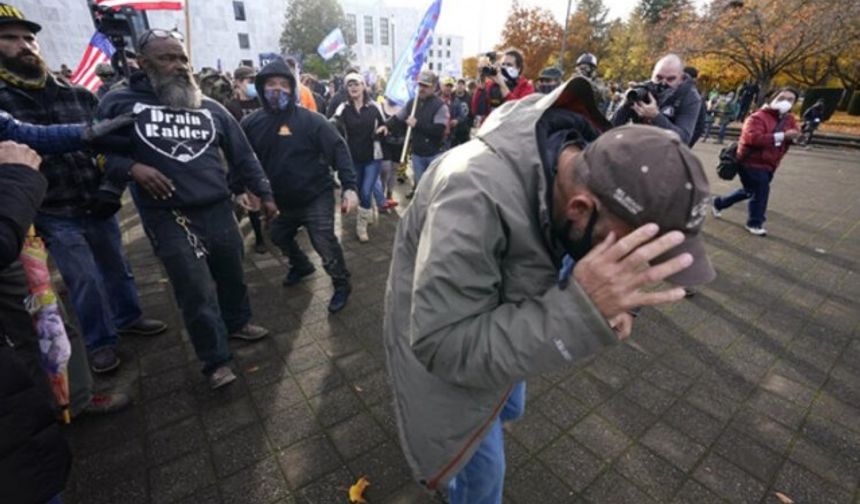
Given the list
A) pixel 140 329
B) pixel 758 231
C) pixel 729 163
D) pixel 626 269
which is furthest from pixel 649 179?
pixel 758 231

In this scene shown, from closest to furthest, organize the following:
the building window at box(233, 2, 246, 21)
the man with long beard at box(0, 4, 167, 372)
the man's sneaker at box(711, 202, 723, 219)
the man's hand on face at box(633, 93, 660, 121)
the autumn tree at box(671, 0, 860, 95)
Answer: the man with long beard at box(0, 4, 167, 372)
the man's hand on face at box(633, 93, 660, 121)
the man's sneaker at box(711, 202, 723, 219)
the autumn tree at box(671, 0, 860, 95)
the building window at box(233, 2, 246, 21)

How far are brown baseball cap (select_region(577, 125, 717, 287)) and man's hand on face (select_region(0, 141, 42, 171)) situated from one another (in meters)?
2.03

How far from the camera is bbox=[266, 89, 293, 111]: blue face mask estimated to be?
3764 mm

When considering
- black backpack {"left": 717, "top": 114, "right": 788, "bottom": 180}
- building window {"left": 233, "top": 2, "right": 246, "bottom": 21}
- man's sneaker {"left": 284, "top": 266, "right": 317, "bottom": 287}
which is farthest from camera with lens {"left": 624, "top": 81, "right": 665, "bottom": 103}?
building window {"left": 233, "top": 2, "right": 246, "bottom": 21}

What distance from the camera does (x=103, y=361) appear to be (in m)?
3.20

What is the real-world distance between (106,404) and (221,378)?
0.71 metres

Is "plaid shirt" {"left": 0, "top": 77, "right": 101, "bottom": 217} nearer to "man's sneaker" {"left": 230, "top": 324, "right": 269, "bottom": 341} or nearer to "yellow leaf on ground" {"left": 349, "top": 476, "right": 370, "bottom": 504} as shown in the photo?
"man's sneaker" {"left": 230, "top": 324, "right": 269, "bottom": 341}

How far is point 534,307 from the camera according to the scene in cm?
117

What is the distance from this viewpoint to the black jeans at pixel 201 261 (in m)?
2.80

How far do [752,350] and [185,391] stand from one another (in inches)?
179

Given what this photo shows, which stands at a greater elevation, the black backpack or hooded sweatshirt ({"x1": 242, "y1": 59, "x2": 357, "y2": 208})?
hooded sweatshirt ({"x1": 242, "y1": 59, "x2": 357, "y2": 208})

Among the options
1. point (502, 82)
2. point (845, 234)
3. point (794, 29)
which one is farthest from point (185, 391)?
point (794, 29)

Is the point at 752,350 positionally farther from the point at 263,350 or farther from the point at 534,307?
the point at 263,350

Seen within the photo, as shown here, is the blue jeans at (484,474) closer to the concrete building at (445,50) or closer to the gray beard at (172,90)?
the gray beard at (172,90)
